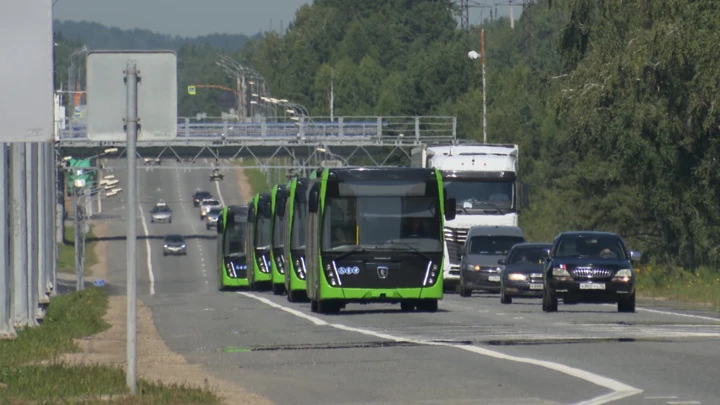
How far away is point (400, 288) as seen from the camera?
26.6 meters

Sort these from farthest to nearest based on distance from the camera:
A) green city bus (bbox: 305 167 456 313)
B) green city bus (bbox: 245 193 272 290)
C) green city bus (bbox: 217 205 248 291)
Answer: green city bus (bbox: 217 205 248 291), green city bus (bbox: 245 193 272 290), green city bus (bbox: 305 167 456 313)

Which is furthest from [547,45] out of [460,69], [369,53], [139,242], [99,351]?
[99,351]

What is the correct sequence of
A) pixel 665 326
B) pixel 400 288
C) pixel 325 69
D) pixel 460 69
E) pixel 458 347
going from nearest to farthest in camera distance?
pixel 458 347 < pixel 665 326 < pixel 400 288 < pixel 460 69 < pixel 325 69

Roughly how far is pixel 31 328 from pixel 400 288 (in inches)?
257

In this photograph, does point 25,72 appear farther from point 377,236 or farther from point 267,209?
point 267,209

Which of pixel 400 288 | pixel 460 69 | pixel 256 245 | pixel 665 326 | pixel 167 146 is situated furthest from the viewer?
pixel 460 69

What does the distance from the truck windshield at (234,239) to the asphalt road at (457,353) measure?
2131 cm

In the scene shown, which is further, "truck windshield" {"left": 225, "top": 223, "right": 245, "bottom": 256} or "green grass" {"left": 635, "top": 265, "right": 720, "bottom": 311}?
"truck windshield" {"left": 225, "top": 223, "right": 245, "bottom": 256}

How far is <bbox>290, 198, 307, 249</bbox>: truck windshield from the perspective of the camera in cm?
3356

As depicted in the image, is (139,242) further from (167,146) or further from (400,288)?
(400,288)

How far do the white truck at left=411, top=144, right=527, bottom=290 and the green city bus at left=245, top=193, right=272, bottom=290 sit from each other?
5327 mm

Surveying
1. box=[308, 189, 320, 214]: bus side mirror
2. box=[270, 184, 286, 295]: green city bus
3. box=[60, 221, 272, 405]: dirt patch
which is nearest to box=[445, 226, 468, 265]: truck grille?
box=[270, 184, 286, 295]: green city bus

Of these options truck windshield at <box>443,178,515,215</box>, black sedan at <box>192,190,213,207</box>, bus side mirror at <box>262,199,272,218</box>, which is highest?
truck windshield at <box>443,178,515,215</box>

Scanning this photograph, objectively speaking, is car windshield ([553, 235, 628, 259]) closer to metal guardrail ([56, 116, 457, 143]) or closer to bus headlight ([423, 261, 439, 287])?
bus headlight ([423, 261, 439, 287])
